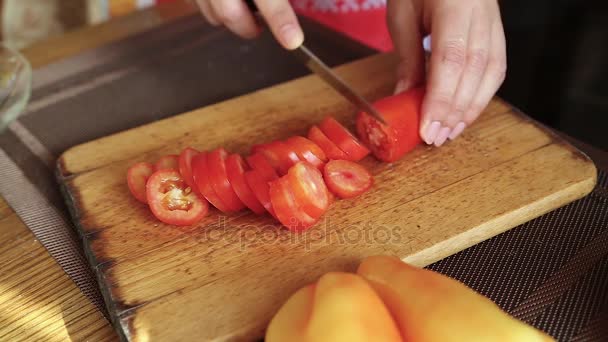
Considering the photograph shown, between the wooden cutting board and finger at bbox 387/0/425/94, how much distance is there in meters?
0.21

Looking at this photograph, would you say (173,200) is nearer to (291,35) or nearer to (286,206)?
(286,206)

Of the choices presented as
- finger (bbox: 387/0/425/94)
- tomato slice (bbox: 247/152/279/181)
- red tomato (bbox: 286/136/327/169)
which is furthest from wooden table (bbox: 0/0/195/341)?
finger (bbox: 387/0/425/94)

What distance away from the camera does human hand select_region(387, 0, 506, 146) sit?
5.49 feet

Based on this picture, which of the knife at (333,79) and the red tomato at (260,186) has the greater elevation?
the knife at (333,79)

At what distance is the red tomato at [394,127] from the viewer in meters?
→ 1.66

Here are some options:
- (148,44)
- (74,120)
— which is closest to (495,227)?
(74,120)

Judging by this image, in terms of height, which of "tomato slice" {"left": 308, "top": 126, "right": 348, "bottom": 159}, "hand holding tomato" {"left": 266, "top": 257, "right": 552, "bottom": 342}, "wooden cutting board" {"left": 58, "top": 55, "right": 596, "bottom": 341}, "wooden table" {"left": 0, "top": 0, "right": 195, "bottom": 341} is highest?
"hand holding tomato" {"left": 266, "top": 257, "right": 552, "bottom": 342}

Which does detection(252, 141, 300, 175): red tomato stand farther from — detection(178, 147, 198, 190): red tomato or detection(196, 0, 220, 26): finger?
detection(196, 0, 220, 26): finger

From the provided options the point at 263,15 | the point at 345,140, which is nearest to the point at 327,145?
the point at 345,140

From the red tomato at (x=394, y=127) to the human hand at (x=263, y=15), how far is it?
0.95ft

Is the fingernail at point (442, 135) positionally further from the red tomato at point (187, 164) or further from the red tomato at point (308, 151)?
the red tomato at point (187, 164)

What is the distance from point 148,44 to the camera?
93.3 inches

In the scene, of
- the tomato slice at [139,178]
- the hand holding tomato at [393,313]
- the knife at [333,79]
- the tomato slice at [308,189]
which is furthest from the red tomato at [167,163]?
the hand holding tomato at [393,313]

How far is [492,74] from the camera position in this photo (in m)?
1.73
